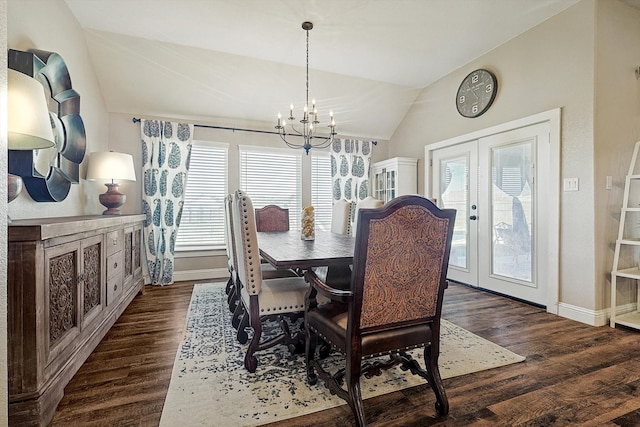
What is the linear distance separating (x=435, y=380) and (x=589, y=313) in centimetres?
215

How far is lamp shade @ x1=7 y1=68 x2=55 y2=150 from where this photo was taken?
137 cm

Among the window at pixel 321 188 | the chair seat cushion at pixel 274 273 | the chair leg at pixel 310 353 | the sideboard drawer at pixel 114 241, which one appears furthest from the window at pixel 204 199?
the chair leg at pixel 310 353

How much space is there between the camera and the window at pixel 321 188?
513 centimetres

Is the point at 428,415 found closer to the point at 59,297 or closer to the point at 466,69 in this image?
the point at 59,297

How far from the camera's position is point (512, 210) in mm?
3496

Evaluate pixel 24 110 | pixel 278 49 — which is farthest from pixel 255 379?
pixel 278 49

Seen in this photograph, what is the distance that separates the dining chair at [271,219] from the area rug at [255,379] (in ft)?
5.28

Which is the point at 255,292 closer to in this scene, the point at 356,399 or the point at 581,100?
the point at 356,399

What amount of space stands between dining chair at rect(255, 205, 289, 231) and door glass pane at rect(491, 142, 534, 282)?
2.55 metres

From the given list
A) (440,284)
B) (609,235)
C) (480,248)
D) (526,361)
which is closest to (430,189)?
(480,248)

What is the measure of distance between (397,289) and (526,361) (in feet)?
4.41

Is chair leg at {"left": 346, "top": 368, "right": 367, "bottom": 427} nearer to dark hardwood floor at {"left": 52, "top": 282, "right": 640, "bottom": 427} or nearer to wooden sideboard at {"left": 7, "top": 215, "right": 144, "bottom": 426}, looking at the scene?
dark hardwood floor at {"left": 52, "top": 282, "right": 640, "bottom": 427}

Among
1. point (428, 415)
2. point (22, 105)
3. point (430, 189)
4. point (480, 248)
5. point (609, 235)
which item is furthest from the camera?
point (430, 189)

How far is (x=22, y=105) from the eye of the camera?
4.60ft
